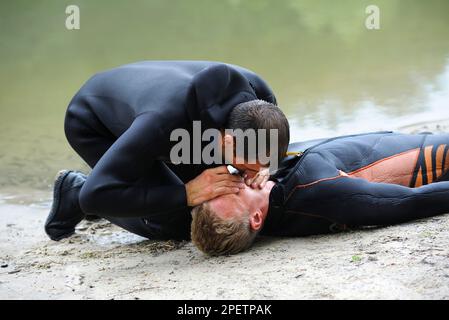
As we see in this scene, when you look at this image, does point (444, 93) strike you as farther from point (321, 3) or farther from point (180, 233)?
point (321, 3)

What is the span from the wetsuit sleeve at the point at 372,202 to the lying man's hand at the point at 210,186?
1.19ft

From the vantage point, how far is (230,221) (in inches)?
118

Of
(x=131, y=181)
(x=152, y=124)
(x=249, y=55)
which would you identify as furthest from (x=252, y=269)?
(x=249, y=55)

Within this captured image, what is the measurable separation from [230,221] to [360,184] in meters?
0.57

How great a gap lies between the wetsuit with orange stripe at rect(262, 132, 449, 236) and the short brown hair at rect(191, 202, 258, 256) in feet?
0.62

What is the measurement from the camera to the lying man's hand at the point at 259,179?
306 centimetres

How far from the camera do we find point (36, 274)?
127 inches

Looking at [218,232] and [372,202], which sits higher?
[372,202]

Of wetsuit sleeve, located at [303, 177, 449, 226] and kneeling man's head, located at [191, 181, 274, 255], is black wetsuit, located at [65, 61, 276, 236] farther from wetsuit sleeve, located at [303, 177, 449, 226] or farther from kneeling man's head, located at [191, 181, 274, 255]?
wetsuit sleeve, located at [303, 177, 449, 226]

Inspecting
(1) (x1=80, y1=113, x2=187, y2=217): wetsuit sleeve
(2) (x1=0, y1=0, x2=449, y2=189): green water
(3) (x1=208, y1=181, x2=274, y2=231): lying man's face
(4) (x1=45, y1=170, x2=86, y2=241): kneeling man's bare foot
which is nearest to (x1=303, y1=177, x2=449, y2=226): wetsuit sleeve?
(3) (x1=208, y1=181, x2=274, y2=231): lying man's face

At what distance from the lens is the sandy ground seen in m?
2.47

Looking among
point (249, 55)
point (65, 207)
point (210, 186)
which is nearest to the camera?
point (210, 186)

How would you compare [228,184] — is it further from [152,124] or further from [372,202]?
[372,202]

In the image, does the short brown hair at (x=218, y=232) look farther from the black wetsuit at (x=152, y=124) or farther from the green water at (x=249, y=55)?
the green water at (x=249, y=55)
